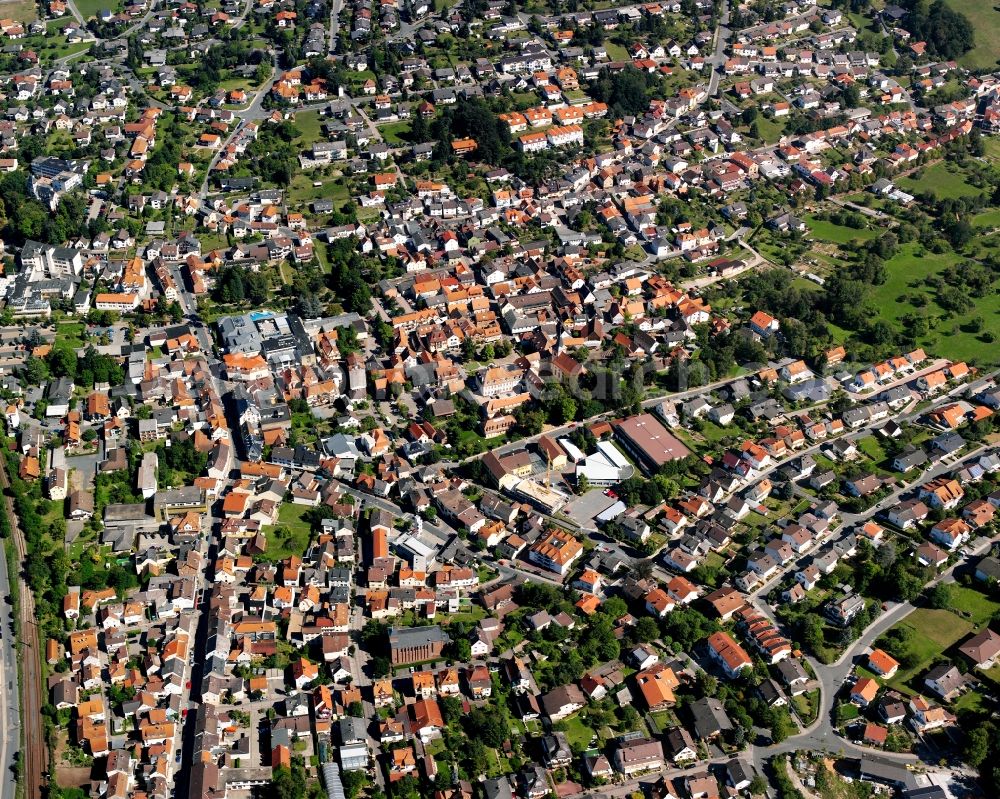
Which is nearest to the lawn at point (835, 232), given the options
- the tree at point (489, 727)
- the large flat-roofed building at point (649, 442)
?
the large flat-roofed building at point (649, 442)

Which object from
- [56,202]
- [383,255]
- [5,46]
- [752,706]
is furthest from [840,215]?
[5,46]

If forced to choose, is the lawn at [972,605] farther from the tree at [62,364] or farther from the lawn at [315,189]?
the lawn at [315,189]

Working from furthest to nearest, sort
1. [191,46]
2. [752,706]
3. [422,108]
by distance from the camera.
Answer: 1. [191,46]
2. [422,108]
3. [752,706]

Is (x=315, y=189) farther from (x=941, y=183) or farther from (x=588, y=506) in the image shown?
(x=941, y=183)

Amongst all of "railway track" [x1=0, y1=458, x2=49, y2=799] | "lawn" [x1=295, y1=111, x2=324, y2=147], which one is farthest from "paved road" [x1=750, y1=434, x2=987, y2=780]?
"lawn" [x1=295, y1=111, x2=324, y2=147]

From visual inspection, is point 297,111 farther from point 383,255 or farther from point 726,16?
point 726,16

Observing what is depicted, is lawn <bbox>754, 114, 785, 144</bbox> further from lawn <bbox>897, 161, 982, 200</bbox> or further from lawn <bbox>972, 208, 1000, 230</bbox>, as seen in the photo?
lawn <bbox>972, 208, 1000, 230</bbox>
